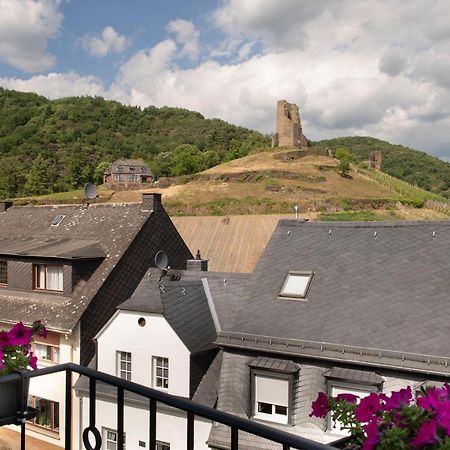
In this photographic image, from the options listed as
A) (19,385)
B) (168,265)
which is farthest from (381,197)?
(19,385)

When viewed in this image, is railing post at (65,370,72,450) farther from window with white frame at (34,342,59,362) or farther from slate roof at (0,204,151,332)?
window with white frame at (34,342,59,362)

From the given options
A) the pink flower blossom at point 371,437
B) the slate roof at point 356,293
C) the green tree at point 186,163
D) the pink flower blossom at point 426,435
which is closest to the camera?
the pink flower blossom at point 426,435

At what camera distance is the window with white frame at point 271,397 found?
10.7 metres

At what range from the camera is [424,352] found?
9.30 metres

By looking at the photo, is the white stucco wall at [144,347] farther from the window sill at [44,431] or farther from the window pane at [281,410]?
the window sill at [44,431]

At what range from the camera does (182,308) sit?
520 inches

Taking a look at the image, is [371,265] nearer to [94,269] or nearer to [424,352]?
[424,352]

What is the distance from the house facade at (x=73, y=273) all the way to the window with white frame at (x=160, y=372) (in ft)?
11.0

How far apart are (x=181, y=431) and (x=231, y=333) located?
2.94m

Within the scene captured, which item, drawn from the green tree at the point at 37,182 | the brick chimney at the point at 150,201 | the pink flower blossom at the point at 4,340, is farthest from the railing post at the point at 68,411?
the green tree at the point at 37,182

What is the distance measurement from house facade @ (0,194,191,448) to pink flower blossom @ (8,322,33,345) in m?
12.6

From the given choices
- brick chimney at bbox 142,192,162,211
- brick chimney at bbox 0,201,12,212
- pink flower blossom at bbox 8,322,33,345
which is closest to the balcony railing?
pink flower blossom at bbox 8,322,33,345

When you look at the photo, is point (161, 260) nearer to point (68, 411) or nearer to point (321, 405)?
point (68, 411)

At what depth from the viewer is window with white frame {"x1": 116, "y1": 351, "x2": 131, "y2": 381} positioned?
13555mm
